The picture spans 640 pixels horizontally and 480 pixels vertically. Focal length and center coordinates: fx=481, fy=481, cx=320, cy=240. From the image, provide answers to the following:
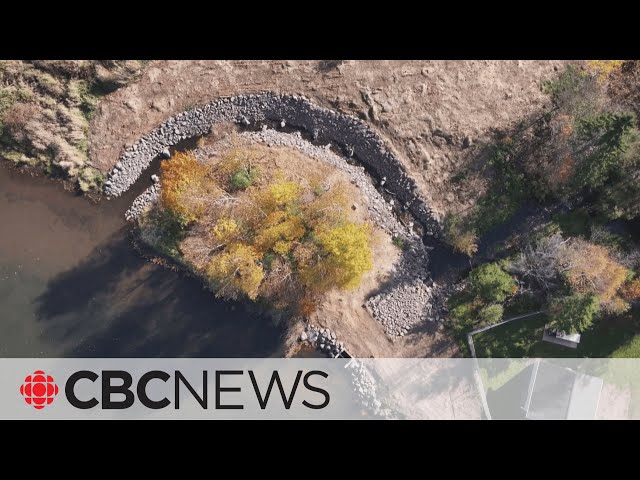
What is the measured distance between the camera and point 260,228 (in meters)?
30.9

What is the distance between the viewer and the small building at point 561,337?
110 ft

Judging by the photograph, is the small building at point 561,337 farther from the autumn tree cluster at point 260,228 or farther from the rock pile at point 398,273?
the autumn tree cluster at point 260,228

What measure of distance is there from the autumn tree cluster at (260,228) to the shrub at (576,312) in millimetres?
13611

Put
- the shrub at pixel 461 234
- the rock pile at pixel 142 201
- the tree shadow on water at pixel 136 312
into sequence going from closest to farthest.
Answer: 1. the shrub at pixel 461 234
2. the tree shadow on water at pixel 136 312
3. the rock pile at pixel 142 201

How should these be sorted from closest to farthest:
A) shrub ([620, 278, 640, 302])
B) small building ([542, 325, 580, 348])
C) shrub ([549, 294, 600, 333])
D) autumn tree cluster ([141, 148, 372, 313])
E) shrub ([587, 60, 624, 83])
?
autumn tree cluster ([141, 148, 372, 313]), shrub ([549, 294, 600, 333]), shrub ([620, 278, 640, 302]), small building ([542, 325, 580, 348]), shrub ([587, 60, 624, 83])

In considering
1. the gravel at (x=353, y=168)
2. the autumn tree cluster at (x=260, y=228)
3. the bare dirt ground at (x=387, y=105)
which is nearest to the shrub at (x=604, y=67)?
the bare dirt ground at (x=387, y=105)

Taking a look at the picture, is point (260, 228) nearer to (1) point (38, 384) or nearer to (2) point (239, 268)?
(2) point (239, 268)

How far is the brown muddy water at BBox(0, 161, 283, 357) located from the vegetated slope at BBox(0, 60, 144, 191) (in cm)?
174

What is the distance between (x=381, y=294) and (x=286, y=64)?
18126 millimetres

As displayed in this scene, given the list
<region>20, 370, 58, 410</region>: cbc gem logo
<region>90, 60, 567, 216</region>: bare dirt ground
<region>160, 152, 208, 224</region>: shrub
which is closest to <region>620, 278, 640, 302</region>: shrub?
<region>90, 60, 567, 216</region>: bare dirt ground

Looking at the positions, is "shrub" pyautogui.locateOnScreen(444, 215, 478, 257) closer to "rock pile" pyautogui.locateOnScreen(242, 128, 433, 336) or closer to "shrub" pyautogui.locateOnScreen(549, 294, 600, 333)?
"rock pile" pyautogui.locateOnScreen(242, 128, 433, 336)

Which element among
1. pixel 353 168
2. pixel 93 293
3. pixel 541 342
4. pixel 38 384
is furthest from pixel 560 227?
pixel 38 384

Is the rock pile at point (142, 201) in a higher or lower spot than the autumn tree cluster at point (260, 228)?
higher

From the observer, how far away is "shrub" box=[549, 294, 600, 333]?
31.3m
